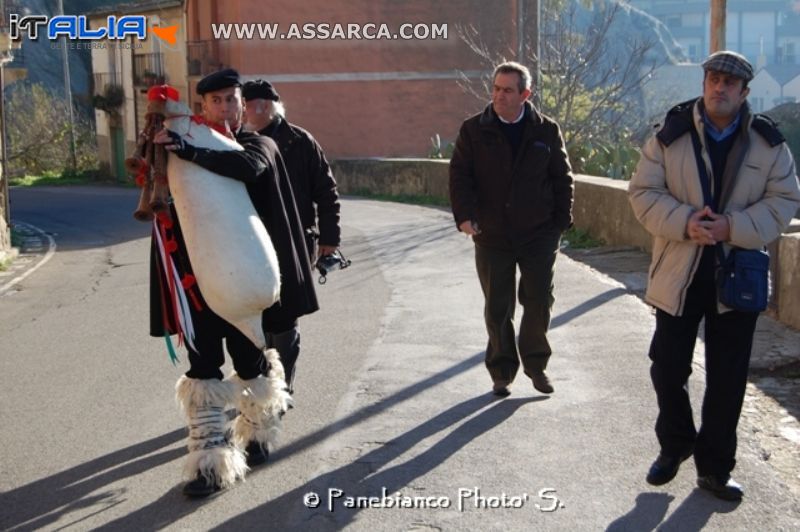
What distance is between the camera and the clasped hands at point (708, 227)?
14.7 feet

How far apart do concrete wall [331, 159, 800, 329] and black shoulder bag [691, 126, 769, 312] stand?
367 centimetres

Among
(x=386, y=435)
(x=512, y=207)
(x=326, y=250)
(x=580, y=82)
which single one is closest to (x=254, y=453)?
(x=386, y=435)

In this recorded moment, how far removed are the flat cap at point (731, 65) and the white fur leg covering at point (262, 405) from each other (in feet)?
7.71

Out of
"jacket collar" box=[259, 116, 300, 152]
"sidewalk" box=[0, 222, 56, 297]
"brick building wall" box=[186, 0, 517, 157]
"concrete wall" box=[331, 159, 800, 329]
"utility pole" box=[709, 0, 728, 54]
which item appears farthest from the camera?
"brick building wall" box=[186, 0, 517, 157]

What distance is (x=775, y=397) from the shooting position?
6.37 meters

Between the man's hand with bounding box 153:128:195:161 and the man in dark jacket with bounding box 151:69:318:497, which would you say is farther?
the man in dark jacket with bounding box 151:69:318:497

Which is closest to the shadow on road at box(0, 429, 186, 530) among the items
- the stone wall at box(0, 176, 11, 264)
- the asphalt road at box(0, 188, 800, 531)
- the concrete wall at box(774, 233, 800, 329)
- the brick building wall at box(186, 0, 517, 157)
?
the asphalt road at box(0, 188, 800, 531)

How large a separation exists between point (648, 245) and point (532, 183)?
6156 mm

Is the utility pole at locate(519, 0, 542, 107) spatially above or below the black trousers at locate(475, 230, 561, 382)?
above

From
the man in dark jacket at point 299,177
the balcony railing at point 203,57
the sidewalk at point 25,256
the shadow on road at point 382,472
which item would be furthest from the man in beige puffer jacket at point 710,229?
the balcony railing at point 203,57

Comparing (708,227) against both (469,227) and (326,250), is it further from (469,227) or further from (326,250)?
(326,250)

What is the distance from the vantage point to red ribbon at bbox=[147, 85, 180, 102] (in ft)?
15.1

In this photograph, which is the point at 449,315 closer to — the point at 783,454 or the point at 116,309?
the point at 116,309

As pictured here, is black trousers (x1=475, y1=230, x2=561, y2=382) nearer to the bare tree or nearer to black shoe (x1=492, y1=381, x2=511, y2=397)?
black shoe (x1=492, y1=381, x2=511, y2=397)
